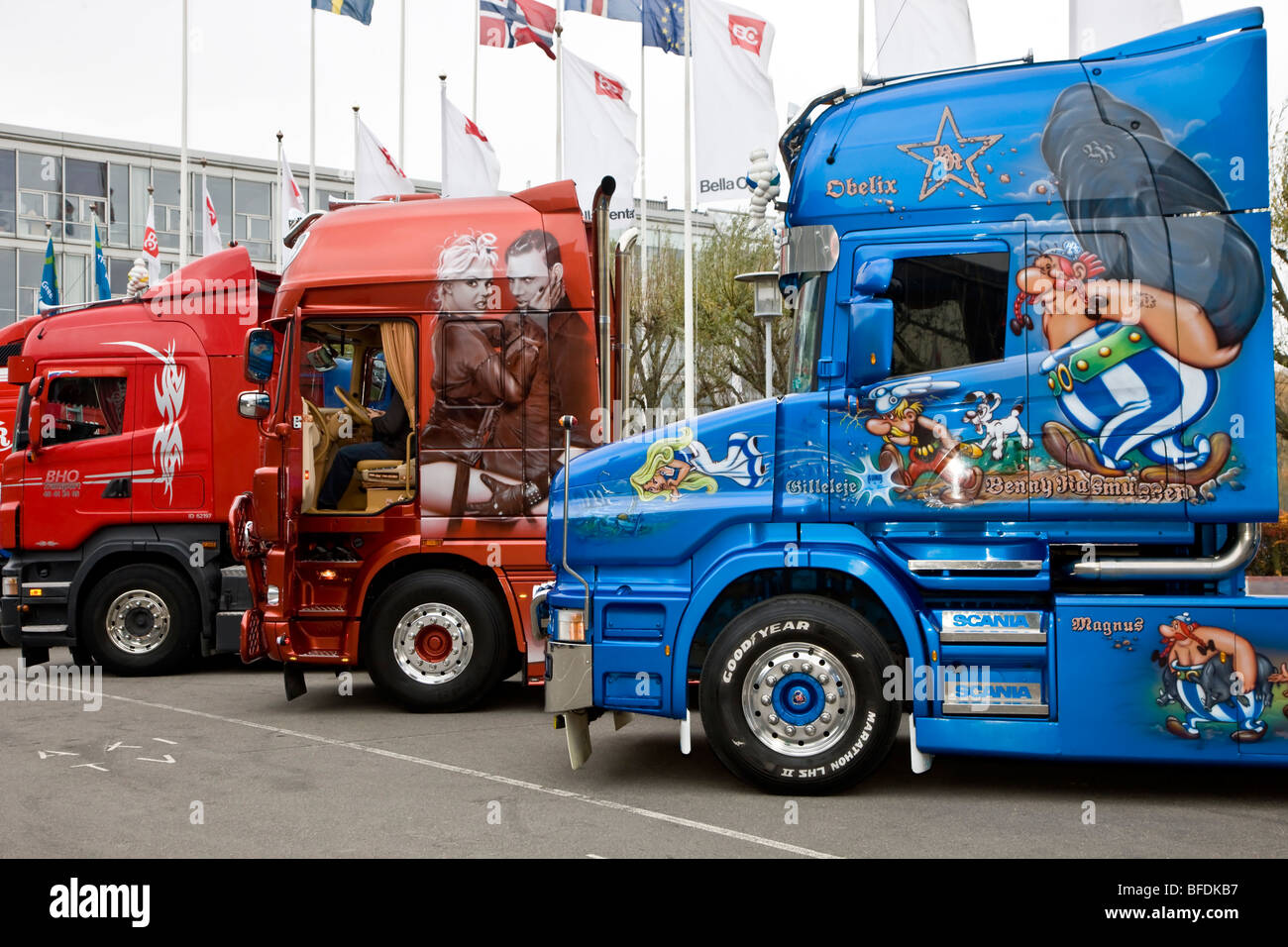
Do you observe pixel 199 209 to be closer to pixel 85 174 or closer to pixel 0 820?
pixel 85 174

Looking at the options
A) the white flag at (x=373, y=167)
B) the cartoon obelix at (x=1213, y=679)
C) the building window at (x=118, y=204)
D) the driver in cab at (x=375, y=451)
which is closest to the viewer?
the cartoon obelix at (x=1213, y=679)

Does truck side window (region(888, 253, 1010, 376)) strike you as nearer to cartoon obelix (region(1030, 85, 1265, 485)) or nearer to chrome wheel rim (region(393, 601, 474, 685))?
cartoon obelix (region(1030, 85, 1265, 485))

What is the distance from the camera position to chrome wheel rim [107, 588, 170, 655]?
12.6m

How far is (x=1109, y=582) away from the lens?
22.9 ft

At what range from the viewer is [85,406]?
42.0ft

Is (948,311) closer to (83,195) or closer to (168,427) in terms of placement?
(168,427)

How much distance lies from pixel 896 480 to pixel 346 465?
16.9ft

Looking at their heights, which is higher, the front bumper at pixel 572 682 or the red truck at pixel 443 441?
the red truck at pixel 443 441

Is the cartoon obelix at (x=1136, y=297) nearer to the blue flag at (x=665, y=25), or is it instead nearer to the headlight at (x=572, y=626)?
the headlight at (x=572, y=626)

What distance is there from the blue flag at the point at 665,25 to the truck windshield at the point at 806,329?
16886 mm

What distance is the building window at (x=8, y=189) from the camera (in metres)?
43.1

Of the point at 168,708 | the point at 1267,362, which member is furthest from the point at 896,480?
the point at 168,708

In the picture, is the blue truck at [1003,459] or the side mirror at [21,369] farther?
the side mirror at [21,369]

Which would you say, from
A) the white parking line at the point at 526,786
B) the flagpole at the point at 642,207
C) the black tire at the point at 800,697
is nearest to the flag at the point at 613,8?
the flagpole at the point at 642,207
